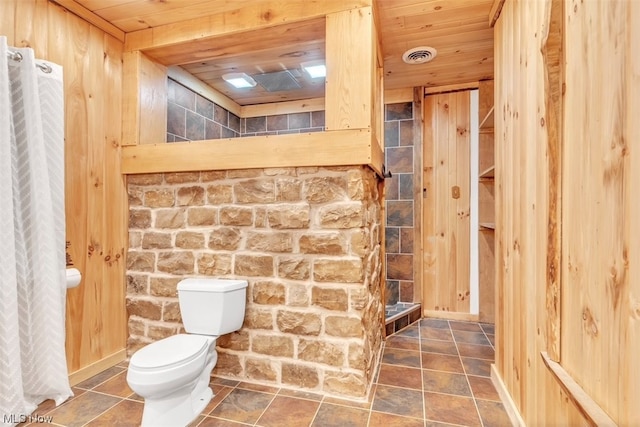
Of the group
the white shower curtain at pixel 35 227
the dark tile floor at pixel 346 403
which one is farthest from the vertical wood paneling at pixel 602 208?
the white shower curtain at pixel 35 227

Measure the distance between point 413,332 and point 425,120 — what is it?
2.03 metres

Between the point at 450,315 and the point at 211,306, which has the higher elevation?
the point at 211,306

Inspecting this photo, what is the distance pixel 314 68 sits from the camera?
2.76m

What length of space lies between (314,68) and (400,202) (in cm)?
149

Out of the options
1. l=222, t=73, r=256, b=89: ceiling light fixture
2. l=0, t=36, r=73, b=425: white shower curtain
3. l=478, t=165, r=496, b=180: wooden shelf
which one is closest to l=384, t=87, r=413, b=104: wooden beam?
l=478, t=165, r=496, b=180: wooden shelf

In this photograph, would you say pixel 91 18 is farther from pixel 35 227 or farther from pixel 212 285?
pixel 212 285

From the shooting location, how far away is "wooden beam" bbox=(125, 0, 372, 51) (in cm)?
190

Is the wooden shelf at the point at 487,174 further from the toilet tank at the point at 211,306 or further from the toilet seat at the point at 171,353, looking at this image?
the toilet seat at the point at 171,353

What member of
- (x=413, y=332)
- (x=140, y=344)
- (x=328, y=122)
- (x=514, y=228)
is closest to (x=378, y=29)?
(x=328, y=122)

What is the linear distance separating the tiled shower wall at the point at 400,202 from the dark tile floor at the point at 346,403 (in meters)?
0.97

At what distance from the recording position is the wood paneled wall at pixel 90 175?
6.36 ft

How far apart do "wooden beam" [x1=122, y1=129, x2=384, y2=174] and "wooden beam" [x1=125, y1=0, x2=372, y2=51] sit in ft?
2.31

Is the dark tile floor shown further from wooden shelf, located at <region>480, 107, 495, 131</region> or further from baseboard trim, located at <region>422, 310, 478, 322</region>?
wooden shelf, located at <region>480, 107, 495, 131</region>

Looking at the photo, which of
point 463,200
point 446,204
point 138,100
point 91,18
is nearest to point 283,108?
point 138,100
